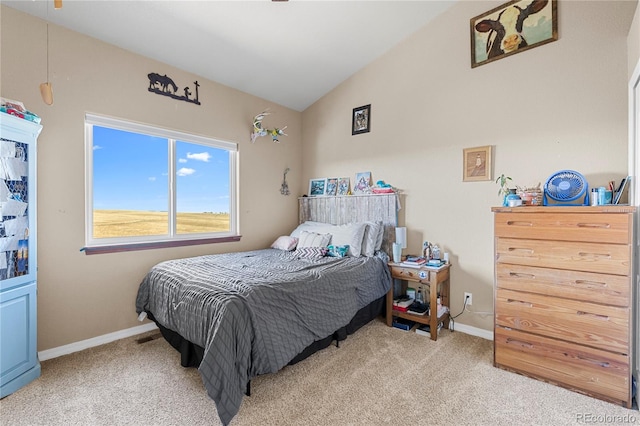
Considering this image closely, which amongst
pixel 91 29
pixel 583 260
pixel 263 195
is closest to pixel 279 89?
pixel 263 195

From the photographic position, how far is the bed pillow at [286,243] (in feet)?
11.8

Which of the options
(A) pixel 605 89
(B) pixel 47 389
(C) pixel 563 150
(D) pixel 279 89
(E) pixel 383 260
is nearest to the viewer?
(B) pixel 47 389

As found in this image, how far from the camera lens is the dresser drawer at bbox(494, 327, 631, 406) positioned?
1784 millimetres

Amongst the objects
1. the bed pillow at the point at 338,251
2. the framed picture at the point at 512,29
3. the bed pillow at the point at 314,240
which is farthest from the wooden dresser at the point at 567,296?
the bed pillow at the point at 314,240

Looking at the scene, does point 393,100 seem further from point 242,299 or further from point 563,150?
point 242,299

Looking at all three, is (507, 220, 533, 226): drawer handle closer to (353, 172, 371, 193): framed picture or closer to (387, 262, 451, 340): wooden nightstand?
(387, 262, 451, 340): wooden nightstand

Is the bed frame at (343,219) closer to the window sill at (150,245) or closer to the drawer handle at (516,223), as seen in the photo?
the window sill at (150,245)

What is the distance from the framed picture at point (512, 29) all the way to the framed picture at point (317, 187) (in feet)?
7.07

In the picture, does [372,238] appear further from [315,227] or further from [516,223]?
[516,223]

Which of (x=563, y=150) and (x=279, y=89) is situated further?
(x=279, y=89)

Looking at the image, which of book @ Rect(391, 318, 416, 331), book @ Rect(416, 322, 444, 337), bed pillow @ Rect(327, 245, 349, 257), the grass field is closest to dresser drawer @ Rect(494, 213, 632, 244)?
book @ Rect(416, 322, 444, 337)

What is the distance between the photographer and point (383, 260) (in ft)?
9.91

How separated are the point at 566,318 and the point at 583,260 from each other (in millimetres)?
407

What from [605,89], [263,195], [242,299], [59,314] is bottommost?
[59,314]
